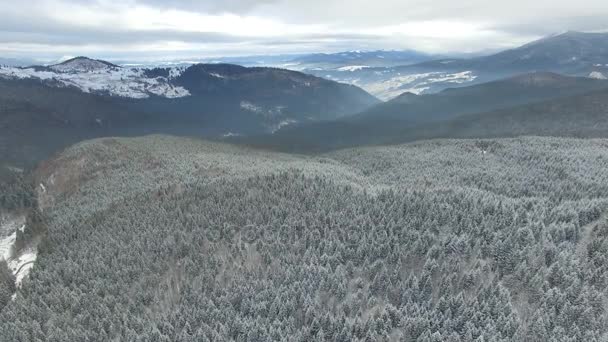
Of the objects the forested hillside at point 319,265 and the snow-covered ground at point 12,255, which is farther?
the snow-covered ground at point 12,255

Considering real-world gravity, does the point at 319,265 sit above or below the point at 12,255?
above

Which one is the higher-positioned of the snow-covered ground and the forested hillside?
the forested hillside

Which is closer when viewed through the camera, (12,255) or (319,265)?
(319,265)

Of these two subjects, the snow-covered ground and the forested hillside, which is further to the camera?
the snow-covered ground

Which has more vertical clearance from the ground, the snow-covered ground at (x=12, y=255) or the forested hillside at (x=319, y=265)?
the forested hillside at (x=319, y=265)

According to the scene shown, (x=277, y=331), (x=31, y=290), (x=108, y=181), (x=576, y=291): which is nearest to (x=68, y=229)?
(x=31, y=290)
